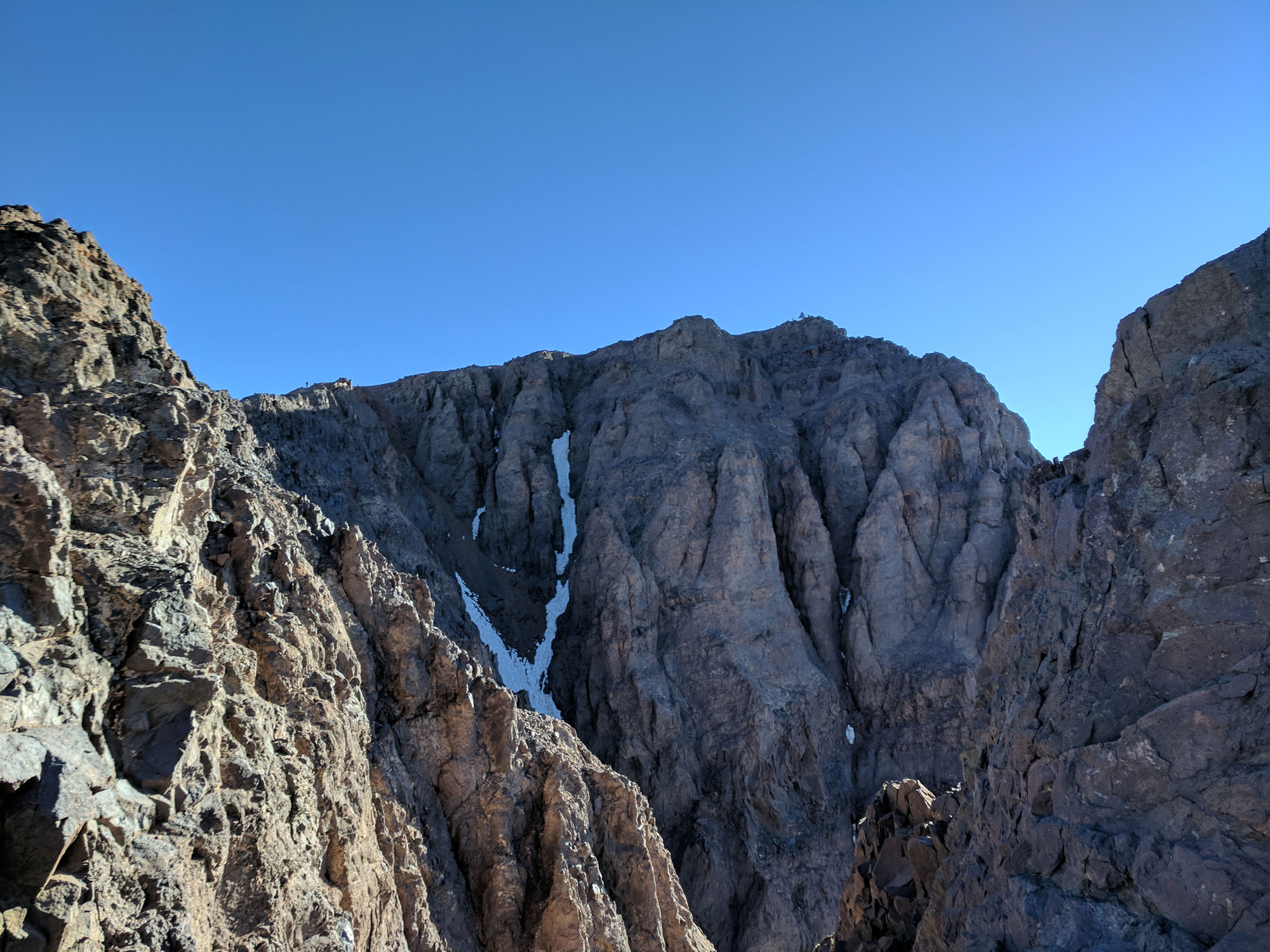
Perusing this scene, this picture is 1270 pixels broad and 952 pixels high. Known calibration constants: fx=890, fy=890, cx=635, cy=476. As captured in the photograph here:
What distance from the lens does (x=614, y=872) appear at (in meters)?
29.3

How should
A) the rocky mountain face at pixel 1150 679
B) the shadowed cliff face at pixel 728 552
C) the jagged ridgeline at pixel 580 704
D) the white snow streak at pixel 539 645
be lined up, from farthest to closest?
1. the white snow streak at pixel 539 645
2. the shadowed cliff face at pixel 728 552
3. the rocky mountain face at pixel 1150 679
4. the jagged ridgeline at pixel 580 704

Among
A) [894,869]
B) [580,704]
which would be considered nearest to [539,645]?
[580,704]

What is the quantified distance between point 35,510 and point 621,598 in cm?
4134

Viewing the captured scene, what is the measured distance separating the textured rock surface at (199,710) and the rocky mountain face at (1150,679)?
12330mm

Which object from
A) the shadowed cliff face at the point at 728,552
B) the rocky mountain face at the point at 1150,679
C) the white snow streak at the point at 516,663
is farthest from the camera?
the white snow streak at the point at 516,663

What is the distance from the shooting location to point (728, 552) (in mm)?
54125

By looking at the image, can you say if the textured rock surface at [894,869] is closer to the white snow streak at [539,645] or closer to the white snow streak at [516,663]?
the white snow streak at [516,663]

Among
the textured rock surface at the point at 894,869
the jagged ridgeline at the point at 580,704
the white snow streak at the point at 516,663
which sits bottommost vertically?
the textured rock surface at the point at 894,869

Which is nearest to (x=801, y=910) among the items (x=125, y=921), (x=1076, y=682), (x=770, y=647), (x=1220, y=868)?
(x=770, y=647)

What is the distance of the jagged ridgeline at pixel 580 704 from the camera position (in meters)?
11.2

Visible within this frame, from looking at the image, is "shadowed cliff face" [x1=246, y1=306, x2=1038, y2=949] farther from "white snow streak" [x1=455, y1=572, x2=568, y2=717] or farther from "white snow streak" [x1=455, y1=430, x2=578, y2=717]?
"white snow streak" [x1=455, y1=572, x2=568, y2=717]

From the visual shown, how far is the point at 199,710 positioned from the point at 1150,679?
16.0 m

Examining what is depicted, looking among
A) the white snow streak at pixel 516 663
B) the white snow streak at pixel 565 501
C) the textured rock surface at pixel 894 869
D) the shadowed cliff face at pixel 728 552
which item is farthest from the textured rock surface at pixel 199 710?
the white snow streak at pixel 565 501

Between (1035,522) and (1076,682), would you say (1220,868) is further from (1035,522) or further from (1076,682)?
(1035,522)
